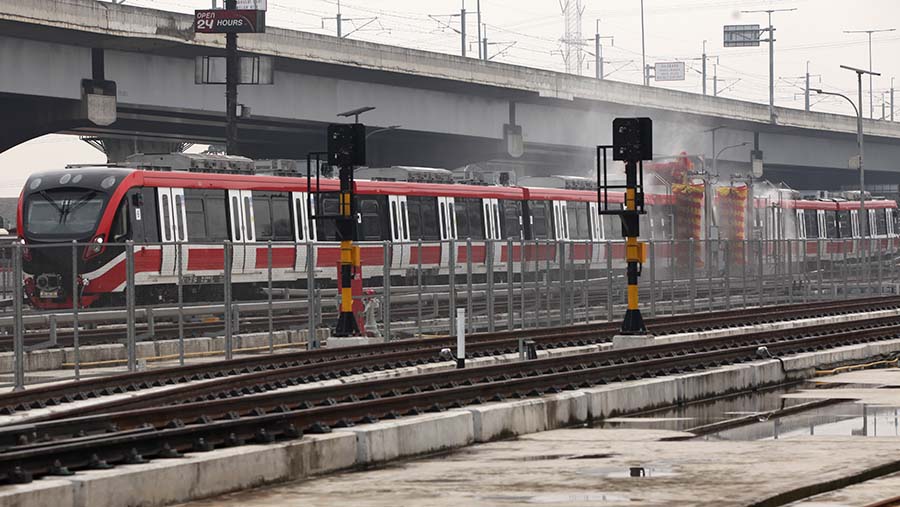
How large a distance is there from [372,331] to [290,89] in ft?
104

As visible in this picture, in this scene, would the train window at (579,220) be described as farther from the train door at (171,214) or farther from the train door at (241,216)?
the train door at (171,214)

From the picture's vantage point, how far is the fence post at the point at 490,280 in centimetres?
3055

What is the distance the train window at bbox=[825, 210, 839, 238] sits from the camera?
7075 cm

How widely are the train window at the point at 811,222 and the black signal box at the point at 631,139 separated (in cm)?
4373

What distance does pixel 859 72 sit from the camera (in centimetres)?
6444

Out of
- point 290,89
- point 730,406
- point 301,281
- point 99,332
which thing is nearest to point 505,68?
point 290,89

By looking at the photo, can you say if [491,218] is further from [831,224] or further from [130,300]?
[831,224]

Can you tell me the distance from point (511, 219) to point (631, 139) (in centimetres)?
2030

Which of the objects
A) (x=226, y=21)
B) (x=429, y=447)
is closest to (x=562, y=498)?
(x=429, y=447)

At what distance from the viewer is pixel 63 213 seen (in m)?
33.6

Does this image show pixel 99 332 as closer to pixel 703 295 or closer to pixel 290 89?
pixel 703 295

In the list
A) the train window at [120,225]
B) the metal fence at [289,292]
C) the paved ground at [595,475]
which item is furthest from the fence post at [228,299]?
the paved ground at [595,475]

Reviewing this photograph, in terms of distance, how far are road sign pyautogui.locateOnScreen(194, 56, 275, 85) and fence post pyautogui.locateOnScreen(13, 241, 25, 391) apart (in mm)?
29791

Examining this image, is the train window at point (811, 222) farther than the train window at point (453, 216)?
Yes
